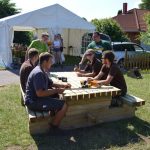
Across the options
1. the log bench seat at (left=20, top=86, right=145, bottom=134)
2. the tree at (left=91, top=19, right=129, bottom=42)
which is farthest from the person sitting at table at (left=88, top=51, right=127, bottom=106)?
the tree at (left=91, top=19, right=129, bottom=42)

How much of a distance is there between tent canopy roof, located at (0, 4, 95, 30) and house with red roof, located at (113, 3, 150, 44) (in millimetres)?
22933

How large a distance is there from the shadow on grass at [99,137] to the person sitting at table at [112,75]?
2.32 ft

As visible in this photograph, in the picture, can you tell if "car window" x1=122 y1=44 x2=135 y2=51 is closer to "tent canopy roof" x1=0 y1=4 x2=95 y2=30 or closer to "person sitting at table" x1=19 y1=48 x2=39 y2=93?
"tent canopy roof" x1=0 y1=4 x2=95 y2=30

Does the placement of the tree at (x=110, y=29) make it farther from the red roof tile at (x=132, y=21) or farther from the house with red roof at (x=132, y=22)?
the red roof tile at (x=132, y=21)

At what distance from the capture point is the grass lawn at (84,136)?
5809 mm

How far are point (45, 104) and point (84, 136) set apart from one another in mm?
942

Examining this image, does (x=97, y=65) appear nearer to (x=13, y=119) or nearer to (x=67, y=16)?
(x=13, y=119)

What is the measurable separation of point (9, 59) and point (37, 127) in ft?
39.1

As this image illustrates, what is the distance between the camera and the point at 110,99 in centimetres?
688

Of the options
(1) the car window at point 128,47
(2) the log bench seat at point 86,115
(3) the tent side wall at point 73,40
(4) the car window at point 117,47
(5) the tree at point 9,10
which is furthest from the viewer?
(5) the tree at point 9,10

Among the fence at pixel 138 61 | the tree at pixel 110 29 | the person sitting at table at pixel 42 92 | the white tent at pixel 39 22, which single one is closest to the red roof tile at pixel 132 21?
the tree at pixel 110 29

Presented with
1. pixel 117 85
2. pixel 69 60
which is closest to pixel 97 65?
pixel 117 85

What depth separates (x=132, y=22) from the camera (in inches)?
1719

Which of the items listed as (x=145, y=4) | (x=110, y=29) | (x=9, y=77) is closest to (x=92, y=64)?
(x=9, y=77)
